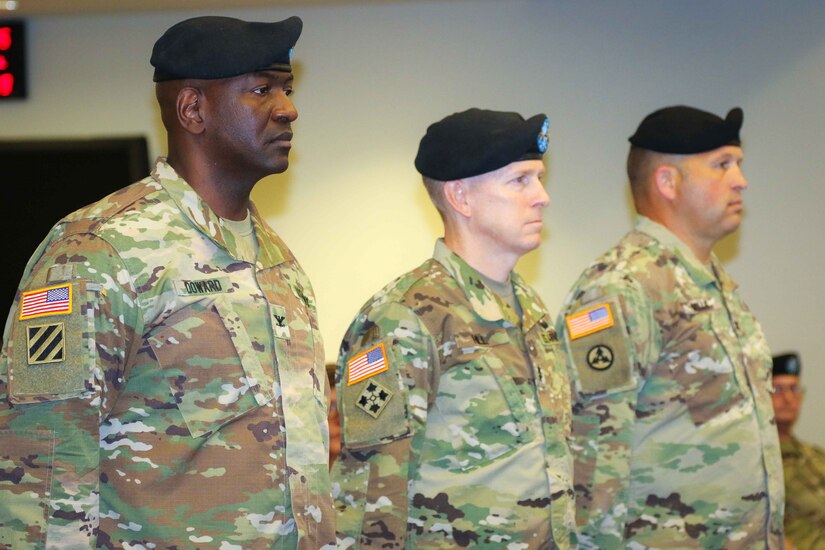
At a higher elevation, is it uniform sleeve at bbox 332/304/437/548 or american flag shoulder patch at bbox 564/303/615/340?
american flag shoulder patch at bbox 564/303/615/340

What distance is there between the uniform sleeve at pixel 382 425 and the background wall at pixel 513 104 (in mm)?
2119

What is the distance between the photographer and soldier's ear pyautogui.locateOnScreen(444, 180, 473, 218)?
2.93 metres

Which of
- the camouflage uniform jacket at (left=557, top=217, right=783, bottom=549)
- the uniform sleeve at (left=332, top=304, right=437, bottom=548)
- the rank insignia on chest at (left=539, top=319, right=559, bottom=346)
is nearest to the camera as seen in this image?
the uniform sleeve at (left=332, top=304, right=437, bottom=548)

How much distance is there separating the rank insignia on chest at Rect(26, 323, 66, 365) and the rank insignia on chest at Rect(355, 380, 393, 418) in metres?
0.91

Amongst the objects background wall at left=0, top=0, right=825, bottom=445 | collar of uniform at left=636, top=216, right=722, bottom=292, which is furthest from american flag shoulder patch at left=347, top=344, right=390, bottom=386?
background wall at left=0, top=0, right=825, bottom=445

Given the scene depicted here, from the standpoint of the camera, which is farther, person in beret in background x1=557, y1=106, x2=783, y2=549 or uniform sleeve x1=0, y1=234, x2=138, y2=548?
person in beret in background x1=557, y1=106, x2=783, y2=549

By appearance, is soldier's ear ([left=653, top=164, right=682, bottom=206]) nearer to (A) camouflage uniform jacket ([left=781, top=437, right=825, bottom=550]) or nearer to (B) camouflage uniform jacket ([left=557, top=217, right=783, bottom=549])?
(B) camouflage uniform jacket ([left=557, top=217, right=783, bottom=549])

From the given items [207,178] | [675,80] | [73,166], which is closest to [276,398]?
[207,178]

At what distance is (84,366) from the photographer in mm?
1787

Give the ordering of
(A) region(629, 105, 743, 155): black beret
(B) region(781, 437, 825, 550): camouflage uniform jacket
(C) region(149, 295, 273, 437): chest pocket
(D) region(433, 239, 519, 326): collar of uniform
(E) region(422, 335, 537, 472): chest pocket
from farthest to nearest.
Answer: (B) region(781, 437, 825, 550): camouflage uniform jacket
(A) region(629, 105, 743, 155): black beret
(D) region(433, 239, 519, 326): collar of uniform
(E) region(422, 335, 537, 472): chest pocket
(C) region(149, 295, 273, 437): chest pocket

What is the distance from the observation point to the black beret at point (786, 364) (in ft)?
15.1

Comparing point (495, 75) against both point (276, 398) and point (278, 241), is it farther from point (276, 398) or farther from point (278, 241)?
point (276, 398)

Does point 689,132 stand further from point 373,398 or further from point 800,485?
point 373,398

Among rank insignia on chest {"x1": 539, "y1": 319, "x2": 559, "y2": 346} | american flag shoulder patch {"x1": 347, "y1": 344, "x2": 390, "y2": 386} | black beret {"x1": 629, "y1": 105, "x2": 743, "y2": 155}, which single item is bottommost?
american flag shoulder patch {"x1": 347, "y1": 344, "x2": 390, "y2": 386}
